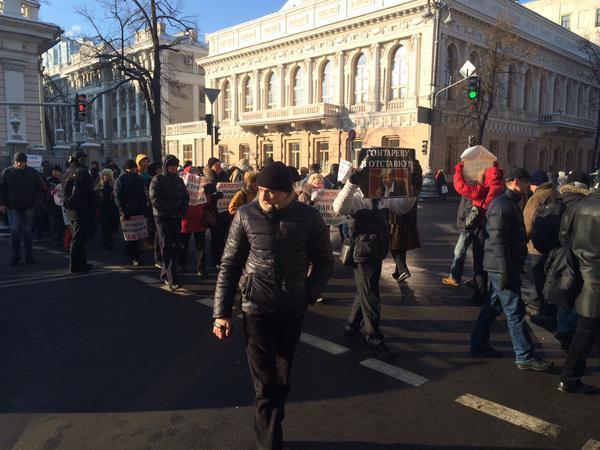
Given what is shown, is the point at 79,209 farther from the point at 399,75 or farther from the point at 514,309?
the point at 399,75

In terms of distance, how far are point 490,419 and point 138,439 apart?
2.43 meters

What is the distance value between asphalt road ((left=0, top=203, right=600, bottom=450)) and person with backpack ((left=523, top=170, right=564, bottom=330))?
1.37 ft

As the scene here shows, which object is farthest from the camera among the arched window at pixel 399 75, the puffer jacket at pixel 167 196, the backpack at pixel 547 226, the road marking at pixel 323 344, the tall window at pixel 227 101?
the tall window at pixel 227 101

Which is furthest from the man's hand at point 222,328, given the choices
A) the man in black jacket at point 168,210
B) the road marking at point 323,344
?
the man in black jacket at point 168,210

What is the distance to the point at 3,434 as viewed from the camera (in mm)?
3293

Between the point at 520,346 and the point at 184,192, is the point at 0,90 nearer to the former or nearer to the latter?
the point at 184,192

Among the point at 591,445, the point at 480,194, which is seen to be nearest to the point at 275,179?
the point at 591,445

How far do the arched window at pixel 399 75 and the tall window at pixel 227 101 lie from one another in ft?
60.4

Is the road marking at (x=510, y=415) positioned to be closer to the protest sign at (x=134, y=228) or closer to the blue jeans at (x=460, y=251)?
the blue jeans at (x=460, y=251)

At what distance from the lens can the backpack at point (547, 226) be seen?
17.4 ft

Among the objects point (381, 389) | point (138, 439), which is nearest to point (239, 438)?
point (138, 439)

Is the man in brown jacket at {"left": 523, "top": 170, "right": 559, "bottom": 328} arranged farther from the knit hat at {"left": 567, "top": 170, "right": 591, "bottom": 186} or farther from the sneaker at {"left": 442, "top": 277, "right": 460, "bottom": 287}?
the sneaker at {"left": 442, "top": 277, "right": 460, "bottom": 287}

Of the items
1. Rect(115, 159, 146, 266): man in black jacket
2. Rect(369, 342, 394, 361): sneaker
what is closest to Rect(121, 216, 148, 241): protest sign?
Rect(115, 159, 146, 266): man in black jacket

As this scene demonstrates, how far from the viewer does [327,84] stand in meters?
38.5
